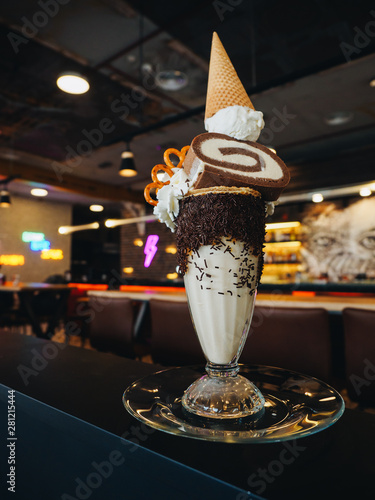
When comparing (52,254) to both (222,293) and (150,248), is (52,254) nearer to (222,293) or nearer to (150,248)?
(150,248)

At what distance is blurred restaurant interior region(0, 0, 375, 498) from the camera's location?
5.32 ft

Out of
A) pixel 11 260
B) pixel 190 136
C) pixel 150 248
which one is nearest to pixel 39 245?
pixel 11 260

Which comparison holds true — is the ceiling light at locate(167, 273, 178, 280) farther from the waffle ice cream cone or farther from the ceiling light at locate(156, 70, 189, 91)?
the waffle ice cream cone

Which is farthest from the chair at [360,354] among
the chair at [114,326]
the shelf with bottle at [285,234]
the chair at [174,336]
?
the shelf with bottle at [285,234]

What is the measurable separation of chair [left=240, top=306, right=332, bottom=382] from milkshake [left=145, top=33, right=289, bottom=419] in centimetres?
100

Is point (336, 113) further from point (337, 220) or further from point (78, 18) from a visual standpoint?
point (78, 18)

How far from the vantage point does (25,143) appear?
6047mm

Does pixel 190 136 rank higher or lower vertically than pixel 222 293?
higher

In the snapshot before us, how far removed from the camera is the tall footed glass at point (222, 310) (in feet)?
1.90

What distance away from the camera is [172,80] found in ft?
13.3

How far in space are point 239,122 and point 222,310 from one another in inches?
14.7

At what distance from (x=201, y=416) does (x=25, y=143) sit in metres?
6.63

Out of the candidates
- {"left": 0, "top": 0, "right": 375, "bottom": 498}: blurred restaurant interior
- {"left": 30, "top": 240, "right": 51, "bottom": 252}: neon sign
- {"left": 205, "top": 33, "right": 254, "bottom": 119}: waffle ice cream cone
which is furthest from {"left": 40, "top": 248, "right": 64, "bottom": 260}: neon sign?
{"left": 205, "top": 33, "right": 254, "bottom": 119}: waffle ice cream cone

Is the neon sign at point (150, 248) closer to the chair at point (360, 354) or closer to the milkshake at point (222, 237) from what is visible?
the chair at point (360, 354)
